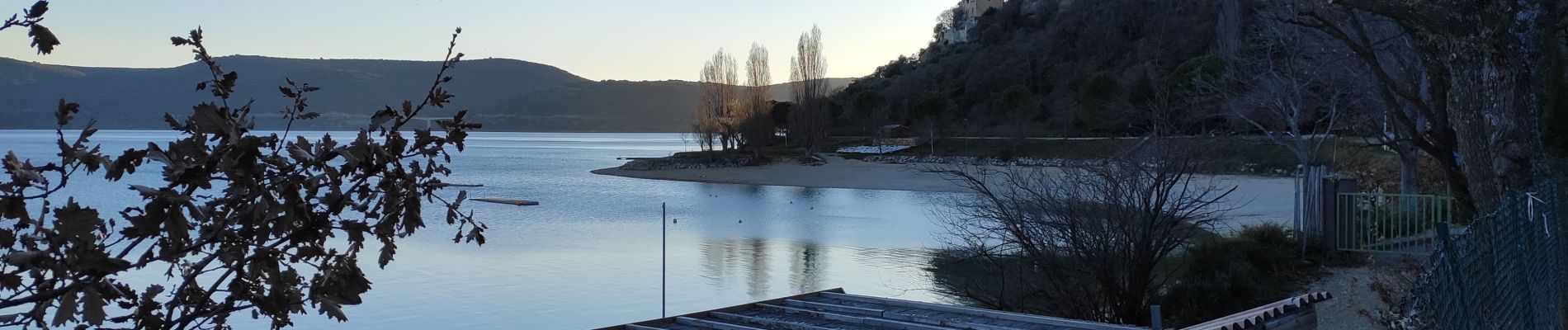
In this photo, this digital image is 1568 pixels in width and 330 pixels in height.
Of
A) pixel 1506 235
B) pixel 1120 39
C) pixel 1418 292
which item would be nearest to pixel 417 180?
pixel 1418 292

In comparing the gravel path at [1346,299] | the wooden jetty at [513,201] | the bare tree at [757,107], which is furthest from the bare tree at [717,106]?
the gravel path at [1346,299]

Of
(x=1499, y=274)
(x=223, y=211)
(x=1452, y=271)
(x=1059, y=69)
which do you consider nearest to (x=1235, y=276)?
(x=1499, y=274)

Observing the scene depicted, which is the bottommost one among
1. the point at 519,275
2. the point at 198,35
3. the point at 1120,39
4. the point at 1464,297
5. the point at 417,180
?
the point at 519,275

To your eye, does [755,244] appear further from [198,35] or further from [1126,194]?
[198,35]

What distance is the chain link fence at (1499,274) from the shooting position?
127 inches

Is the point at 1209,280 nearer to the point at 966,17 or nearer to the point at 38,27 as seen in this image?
the point at 38,27

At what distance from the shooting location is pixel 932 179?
138ft

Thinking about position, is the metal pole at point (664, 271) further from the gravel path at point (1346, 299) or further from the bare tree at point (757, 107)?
the bare tree at point (757, 107)

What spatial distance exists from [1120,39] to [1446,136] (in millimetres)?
65409

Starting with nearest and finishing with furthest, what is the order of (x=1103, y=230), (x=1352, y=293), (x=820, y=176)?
(x=1103, y=230) < (x=1352, y=293) < (x=820, y=176)

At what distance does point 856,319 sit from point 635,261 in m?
13.2

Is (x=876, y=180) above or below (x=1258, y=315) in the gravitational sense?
below

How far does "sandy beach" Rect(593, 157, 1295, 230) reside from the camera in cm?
2569

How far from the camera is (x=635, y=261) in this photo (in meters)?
20.7
